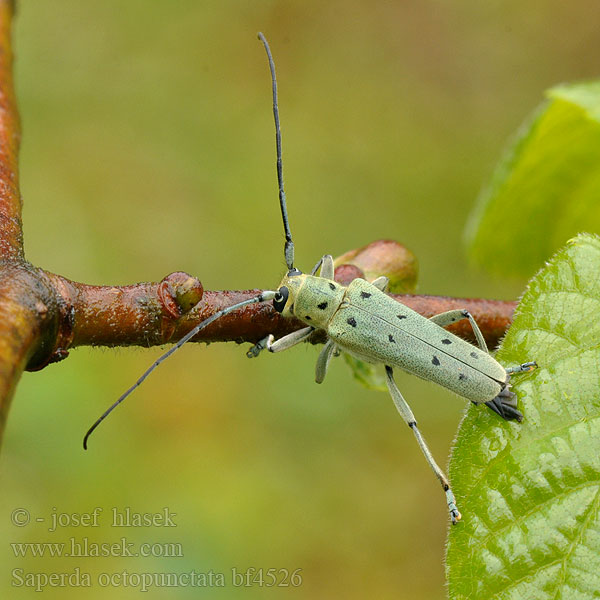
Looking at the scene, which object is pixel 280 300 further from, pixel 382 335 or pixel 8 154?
pixel 8 154

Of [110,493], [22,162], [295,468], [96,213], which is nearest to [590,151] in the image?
[295,468]

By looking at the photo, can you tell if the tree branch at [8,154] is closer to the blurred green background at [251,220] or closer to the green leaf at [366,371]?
the green leaf at [366,371]

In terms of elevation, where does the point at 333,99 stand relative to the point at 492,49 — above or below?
below

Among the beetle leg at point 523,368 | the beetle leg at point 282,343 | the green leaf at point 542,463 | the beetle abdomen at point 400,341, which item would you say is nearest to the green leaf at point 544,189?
the beetle abdomen at point 400,341

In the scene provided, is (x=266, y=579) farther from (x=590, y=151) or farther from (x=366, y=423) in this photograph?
(x=590, y=151)

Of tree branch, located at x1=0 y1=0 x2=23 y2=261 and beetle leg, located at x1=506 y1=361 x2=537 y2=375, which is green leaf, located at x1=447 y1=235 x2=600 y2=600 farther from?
tree branch, located at x1=0 y1=0 x2=23 y2=261

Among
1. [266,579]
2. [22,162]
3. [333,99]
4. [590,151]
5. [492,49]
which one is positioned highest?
[492,49]

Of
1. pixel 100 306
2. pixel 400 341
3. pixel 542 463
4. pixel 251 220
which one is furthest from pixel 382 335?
pixel 251 220
